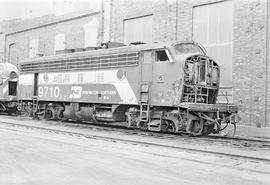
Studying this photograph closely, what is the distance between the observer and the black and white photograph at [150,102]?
705 cm

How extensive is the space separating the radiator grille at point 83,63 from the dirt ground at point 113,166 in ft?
16.2

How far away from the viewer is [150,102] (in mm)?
13070

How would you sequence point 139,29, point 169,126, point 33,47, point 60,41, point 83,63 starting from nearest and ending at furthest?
point 169,126 < point 83,63 < point 139,29 < point 60,41 < point 33,47

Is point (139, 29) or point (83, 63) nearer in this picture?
point (83, 63)

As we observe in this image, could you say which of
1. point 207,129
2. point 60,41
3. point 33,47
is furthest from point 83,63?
point 33,47

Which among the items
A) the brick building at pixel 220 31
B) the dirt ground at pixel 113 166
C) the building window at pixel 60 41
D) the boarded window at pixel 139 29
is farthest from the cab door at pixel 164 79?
the building window at pixel 60 41

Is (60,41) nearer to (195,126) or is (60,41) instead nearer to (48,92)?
(48,92)

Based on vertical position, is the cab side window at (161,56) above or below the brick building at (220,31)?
below

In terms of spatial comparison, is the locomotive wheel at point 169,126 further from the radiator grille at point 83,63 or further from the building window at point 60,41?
the building window at point 60,41

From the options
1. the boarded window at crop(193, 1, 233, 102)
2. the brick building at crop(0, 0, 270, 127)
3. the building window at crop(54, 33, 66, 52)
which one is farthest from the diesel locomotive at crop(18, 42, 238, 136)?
the building window at crop(54, 33, 66, 52)

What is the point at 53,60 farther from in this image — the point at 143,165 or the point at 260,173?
the point at 260,173

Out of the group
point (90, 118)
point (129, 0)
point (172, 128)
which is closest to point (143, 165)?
point (172, 128)

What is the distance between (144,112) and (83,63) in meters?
4.32

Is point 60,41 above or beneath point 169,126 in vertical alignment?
above
